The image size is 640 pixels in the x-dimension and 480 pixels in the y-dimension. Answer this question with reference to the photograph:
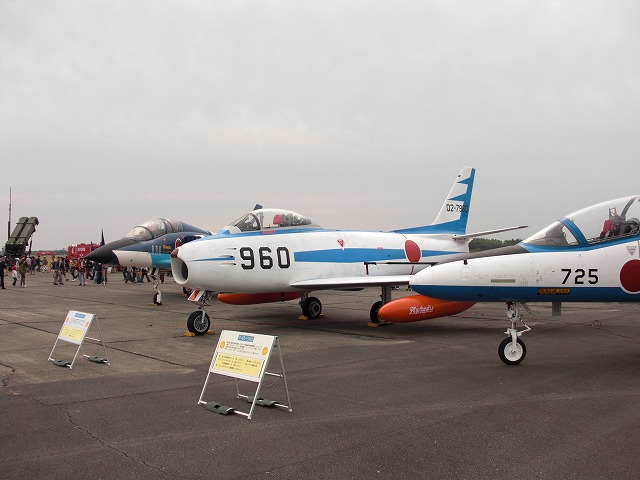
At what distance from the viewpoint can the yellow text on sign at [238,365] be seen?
16.0 feet

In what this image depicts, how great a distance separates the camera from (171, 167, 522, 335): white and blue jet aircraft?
34.2ft

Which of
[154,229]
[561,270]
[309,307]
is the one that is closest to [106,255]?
[154,229]

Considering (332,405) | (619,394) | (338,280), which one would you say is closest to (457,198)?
(338,280)

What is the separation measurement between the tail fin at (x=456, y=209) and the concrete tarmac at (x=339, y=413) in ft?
20.9

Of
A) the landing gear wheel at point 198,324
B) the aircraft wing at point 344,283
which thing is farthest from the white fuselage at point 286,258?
the landing gear wheel at point 198,324

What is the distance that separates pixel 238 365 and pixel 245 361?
10 centimetres

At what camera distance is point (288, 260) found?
37.8 ft

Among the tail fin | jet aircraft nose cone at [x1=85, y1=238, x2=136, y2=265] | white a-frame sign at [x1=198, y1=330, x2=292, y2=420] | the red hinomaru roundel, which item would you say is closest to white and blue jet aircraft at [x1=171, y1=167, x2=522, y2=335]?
the tail fin

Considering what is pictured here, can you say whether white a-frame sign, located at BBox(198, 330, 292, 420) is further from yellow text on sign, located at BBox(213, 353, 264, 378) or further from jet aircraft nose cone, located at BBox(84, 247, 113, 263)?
jet aircraft nose cone, located at BBox(84, 247, 113, 263)

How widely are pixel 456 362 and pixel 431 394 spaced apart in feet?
6.54

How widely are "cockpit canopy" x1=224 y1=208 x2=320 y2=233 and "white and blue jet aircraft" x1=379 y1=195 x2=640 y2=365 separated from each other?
5150 millimetres

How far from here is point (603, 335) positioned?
10328 mm

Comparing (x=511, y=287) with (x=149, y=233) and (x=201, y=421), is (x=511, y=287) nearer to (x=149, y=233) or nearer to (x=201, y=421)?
(x=201, y=421)

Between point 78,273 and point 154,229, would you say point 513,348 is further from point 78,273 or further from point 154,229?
point 78,273
